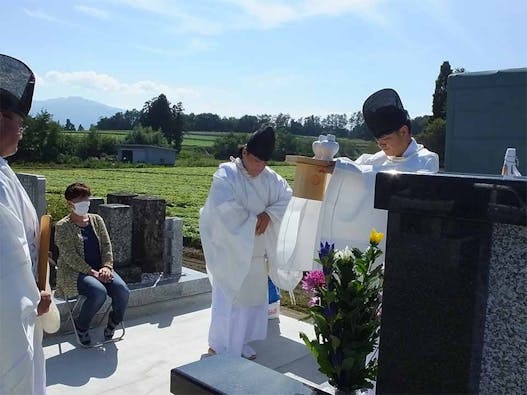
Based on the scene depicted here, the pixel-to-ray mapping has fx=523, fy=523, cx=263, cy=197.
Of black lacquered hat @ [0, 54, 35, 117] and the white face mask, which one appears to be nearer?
black lacquered hat @ [0, 54, 35, 117]

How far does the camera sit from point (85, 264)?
4910 millimetres

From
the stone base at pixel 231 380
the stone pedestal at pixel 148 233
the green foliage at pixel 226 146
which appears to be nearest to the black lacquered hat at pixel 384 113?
the stone base at pixel 231 380

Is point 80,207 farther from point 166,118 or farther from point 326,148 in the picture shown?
point 166,118

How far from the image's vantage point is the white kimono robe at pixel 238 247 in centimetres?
461

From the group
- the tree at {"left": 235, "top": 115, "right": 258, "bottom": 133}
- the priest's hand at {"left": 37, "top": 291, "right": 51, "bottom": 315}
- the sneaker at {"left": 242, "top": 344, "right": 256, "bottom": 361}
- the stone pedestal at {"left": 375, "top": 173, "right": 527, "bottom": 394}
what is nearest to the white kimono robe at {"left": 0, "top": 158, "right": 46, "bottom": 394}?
the priest's hand at {"left": 37, "top": 291, "right": 51, "bottom": 315}

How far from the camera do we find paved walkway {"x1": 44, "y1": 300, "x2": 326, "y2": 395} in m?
4.14

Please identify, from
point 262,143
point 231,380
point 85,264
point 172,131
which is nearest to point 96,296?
point 85,264

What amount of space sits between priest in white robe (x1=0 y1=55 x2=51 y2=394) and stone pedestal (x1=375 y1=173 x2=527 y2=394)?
1432 millimetres

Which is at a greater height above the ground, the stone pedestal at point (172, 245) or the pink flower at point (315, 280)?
the pink flower at point (315, 280)

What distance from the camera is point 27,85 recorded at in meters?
2.50

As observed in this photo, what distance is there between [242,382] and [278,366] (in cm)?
265

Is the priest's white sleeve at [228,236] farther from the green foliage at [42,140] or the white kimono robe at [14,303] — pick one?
the green foliage at [42,140]

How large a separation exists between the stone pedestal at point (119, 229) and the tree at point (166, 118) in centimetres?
7231

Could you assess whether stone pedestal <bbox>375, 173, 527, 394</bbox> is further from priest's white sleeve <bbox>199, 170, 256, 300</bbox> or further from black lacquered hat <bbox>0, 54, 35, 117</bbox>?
priest's white sleeve <bbox>199, 170, 256, 300</bbox>
